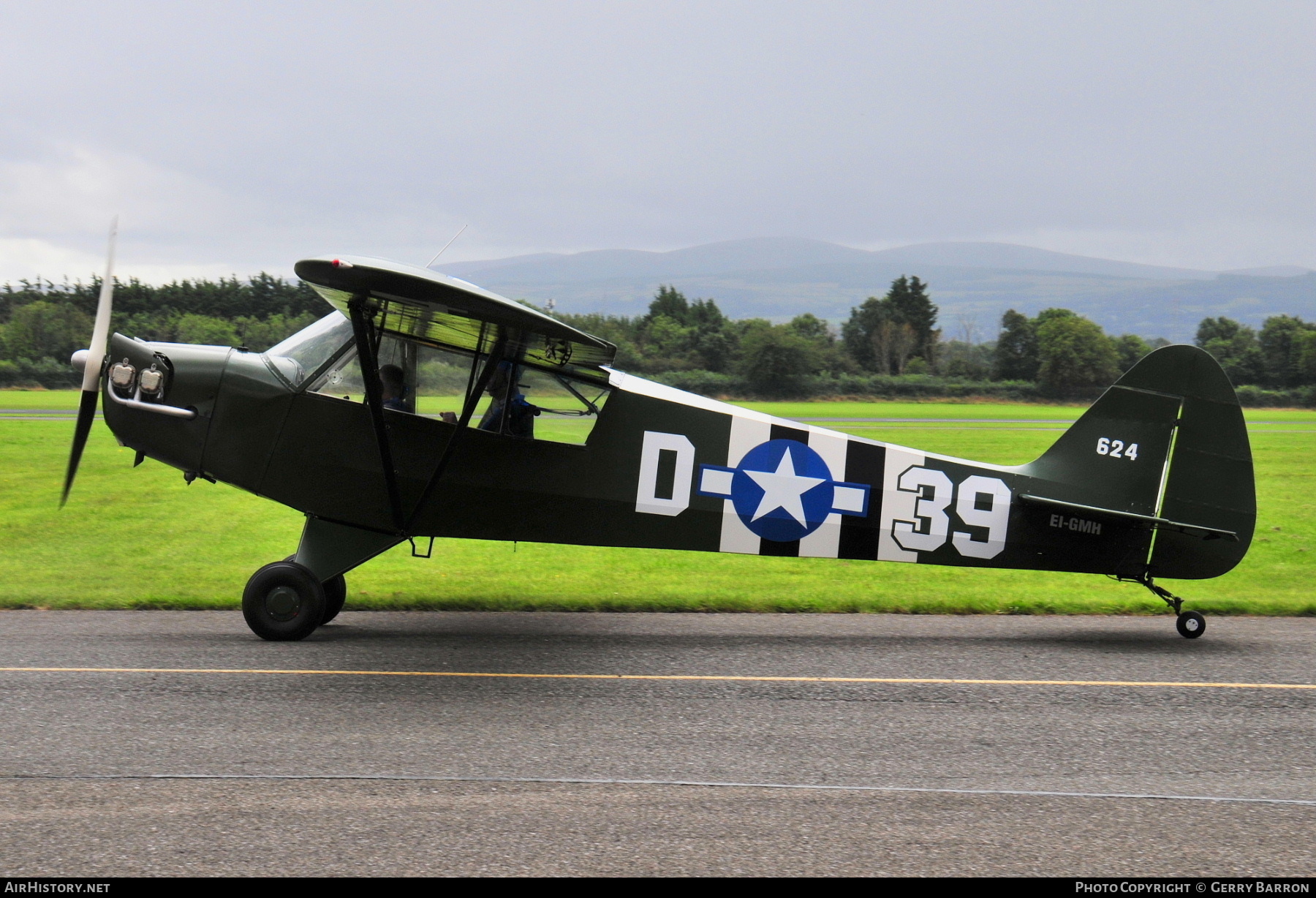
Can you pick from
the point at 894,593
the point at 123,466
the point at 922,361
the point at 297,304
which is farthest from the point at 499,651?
the point at 922,361

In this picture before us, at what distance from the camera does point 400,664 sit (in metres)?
7.41

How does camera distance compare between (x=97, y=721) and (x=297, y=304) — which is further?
(x=297, y=304)

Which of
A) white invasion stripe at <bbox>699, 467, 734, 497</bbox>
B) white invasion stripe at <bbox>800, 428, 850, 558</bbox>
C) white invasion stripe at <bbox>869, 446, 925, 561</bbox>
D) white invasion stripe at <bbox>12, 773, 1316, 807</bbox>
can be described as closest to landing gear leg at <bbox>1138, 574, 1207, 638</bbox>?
white invasion stripe at <bbox>869, 446, 925, 561</bbox>

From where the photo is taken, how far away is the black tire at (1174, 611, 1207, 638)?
8.66 m

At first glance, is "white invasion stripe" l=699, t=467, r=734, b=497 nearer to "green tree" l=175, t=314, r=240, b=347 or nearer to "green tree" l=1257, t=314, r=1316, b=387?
"green tree" l=175, t=314, r=240, b=347

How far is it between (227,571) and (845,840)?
9.73 metres

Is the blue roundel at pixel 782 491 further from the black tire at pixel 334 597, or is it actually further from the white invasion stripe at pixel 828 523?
the black tire at pixel 334 597

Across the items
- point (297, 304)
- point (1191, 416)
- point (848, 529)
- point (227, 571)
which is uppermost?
point (297, 304)

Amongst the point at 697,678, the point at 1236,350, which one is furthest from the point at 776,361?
the point at 697,678

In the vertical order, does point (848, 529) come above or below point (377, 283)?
below

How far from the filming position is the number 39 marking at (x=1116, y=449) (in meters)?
8.51

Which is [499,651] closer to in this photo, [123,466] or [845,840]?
[845,840]

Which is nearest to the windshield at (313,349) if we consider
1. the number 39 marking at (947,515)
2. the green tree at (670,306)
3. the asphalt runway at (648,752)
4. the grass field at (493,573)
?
the grass field at (493,573)

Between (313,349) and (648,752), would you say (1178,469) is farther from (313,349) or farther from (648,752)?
(313,349)
